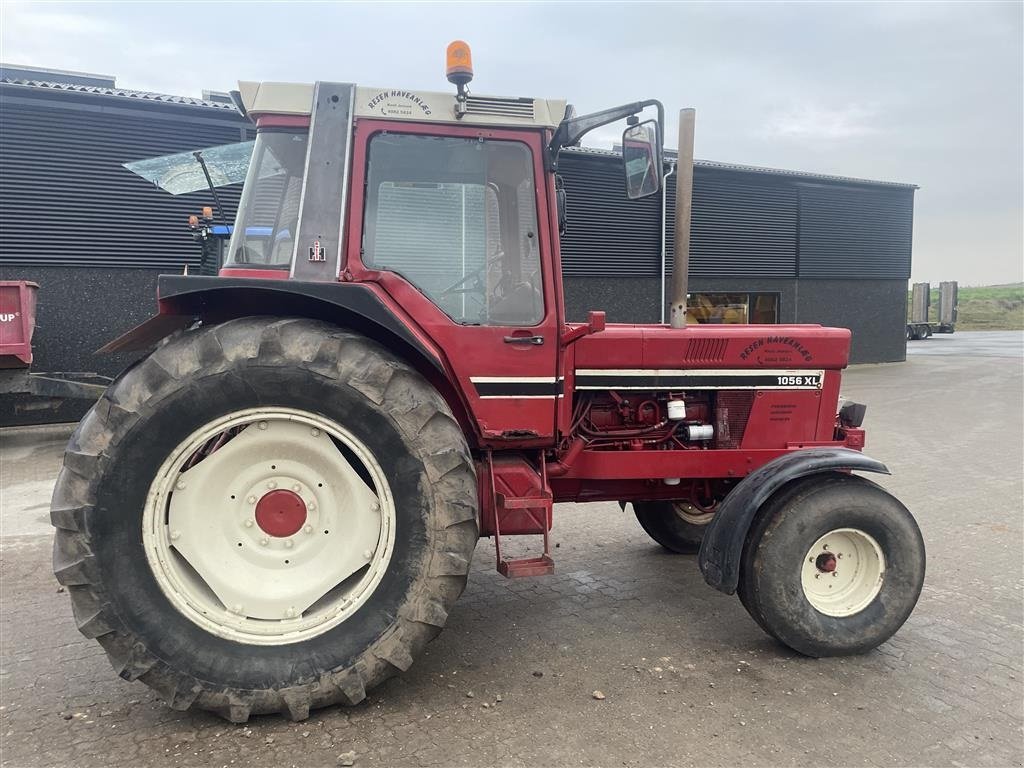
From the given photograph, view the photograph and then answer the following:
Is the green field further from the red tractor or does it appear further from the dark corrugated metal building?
the red tractor

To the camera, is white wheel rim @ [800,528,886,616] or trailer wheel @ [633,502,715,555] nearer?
white wheel rim @ [800,528,886,616]

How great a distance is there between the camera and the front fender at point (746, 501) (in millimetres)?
3096

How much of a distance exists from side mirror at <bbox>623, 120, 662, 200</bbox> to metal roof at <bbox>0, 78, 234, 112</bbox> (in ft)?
31.1

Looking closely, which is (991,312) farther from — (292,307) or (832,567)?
(292,307)

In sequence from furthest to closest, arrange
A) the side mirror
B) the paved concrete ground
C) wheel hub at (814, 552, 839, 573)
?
wheel hub at (814, 552, 839, 573)
the side mirror
the paved concrete ground

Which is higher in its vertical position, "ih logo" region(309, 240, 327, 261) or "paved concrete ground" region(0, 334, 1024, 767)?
"ih logo" region(309, 240, 327, 261)

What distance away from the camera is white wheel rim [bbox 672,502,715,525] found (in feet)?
14.7

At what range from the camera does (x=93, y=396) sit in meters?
8.17

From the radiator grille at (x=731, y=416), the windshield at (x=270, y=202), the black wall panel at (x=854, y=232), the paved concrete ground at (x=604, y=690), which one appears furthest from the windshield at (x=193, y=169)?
the black wall panel at (x=854, y=232)

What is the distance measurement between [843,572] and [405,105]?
2952mm

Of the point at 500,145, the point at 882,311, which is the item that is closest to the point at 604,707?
the point at 500,145

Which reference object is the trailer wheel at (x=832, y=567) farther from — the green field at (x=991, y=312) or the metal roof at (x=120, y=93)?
the green field at (x=991, y=312)

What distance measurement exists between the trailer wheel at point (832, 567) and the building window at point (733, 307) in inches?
463

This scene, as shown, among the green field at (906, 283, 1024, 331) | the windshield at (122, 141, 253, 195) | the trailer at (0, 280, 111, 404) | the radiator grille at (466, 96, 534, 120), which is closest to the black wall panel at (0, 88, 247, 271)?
the trailer at (0, 280, 111, 404)
